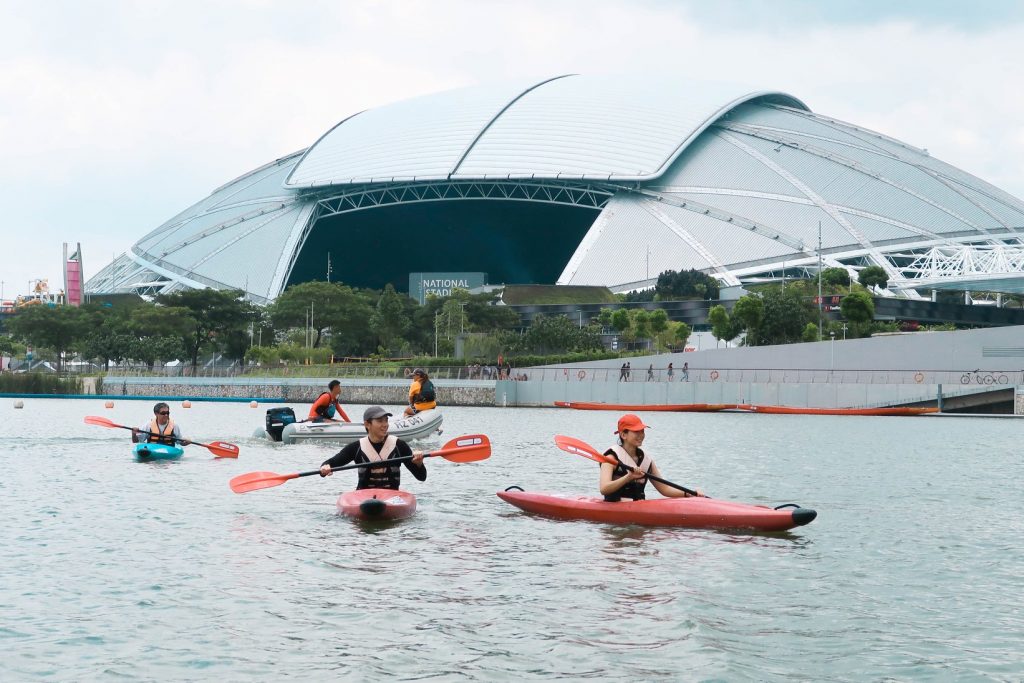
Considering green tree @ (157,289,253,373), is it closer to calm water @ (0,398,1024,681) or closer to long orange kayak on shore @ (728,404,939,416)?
long orange kayak on shore @ (728,404,939,416)

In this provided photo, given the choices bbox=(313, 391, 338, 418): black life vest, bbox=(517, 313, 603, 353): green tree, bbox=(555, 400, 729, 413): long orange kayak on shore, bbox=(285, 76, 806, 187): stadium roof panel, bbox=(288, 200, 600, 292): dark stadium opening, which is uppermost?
bbox=(285, 76, 806, 187): stadium roof panel

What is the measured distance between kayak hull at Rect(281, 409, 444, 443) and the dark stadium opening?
286ft

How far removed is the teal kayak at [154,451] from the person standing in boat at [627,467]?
1356 cm

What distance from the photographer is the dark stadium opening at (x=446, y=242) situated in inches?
4845

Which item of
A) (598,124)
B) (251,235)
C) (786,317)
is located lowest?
(786,317)

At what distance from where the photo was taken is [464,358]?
77.2 m

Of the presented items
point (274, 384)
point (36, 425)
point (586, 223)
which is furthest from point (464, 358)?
point (586, 223)

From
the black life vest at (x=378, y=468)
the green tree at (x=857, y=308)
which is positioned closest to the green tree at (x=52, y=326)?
the green tree at (x=857, y=308)

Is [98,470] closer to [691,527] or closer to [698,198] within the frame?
[691,527]

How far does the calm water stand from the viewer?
33.0ft

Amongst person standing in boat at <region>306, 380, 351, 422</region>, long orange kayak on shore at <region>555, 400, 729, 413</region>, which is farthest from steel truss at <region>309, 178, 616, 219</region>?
person standing in boat at <region>306, 380, 351, 422</region>

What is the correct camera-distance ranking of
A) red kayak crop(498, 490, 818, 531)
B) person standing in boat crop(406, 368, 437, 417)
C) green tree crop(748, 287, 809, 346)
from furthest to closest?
1. green tree crop(748, 287, 809, 346)
2. person standing in boat crop(406, 368, 437, 417)
3. red kayak crop(498, 490, 818, 531)

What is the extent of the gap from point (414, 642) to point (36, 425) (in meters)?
37.2

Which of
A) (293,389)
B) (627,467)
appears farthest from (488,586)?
(293,389)
